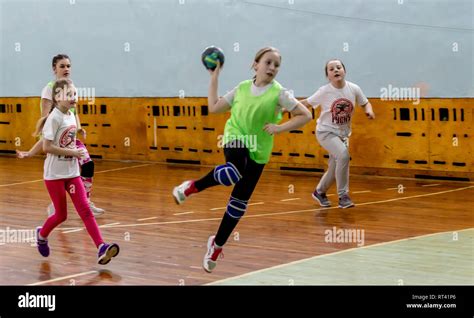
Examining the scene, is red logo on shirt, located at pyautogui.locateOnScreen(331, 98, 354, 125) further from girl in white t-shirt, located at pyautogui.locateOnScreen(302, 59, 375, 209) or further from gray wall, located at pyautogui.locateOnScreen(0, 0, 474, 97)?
gray wall, located at pyautogui.locateOnScreen(0, 0, 474, 97)

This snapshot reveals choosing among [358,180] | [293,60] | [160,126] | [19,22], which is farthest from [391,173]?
[19,22]

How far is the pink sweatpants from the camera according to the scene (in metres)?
7.53

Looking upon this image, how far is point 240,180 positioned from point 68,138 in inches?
65.6

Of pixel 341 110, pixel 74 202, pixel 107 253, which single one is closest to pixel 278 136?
pixel 341 110

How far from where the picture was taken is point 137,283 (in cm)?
687

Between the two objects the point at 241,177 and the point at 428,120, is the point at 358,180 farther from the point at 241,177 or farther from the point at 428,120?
the point at 241,177

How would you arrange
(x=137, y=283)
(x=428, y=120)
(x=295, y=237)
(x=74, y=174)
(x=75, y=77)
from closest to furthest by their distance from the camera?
1. (x=137, y=283)
2. (x=74, y=174)
3. (x=295, y=237)
4. (x=428, y=120)
5. (x=75, y=77)

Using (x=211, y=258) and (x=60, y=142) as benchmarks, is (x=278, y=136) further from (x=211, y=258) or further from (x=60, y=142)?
(x=211, y=258)

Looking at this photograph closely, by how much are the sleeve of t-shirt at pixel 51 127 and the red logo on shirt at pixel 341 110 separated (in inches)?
168

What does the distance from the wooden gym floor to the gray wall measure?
71.0 inches

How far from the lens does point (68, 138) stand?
7.68 meters

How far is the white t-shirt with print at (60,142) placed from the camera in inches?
299

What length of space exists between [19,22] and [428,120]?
30.9 feet

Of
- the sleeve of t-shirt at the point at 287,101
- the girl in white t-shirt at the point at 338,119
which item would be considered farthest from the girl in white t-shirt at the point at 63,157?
the girl in white t-shirt at the point at 338,119
